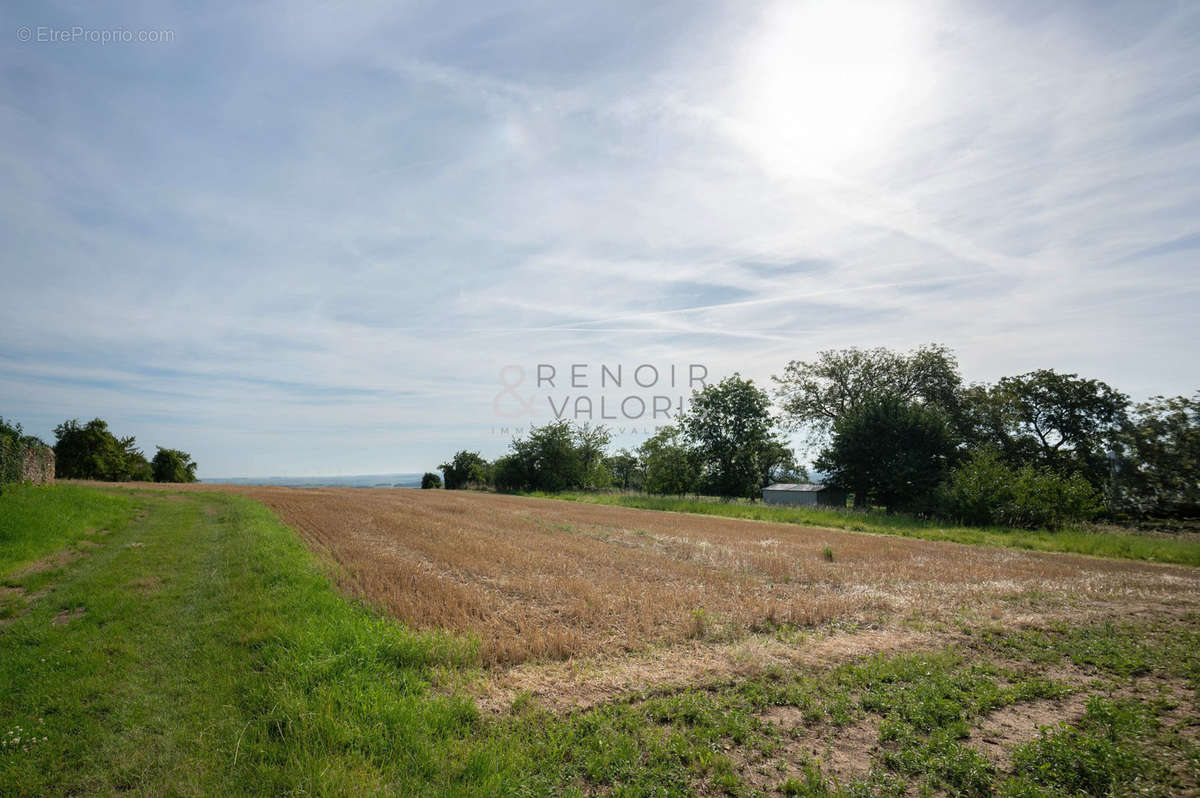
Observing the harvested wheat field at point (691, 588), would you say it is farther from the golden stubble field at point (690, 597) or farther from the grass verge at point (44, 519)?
the grass verge at point (44, 519)

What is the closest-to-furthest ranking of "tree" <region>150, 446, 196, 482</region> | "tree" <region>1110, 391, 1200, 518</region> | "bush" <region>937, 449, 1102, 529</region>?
"bush" <region>937, 449, 1102, 529</region> < "tree" <region>1110, 391, 1200, 518</region> < "tree" <region>150, 446, 196, 482</region>

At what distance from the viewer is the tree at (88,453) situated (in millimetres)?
53000

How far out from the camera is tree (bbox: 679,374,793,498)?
48531 mm

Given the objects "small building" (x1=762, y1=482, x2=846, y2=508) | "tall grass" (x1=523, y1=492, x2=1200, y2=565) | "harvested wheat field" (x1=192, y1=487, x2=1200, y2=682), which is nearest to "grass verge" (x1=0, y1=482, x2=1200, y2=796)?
"harvested wheat field" (x1=192, y1=487, x2=1200, y2=682)

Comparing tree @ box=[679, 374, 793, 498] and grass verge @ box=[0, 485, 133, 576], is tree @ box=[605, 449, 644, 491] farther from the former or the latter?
grass verge @ box=[0, 485, 133, 576]

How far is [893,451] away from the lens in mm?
36219

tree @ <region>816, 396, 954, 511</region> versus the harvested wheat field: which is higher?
tree @ <region>816, 396, 954, 511</region>

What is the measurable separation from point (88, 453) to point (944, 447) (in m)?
79.6

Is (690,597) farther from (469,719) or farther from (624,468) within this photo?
(624,468)

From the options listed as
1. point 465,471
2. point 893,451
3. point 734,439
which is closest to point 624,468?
point 465,471

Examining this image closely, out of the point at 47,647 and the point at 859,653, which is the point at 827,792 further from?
the point at 47,647

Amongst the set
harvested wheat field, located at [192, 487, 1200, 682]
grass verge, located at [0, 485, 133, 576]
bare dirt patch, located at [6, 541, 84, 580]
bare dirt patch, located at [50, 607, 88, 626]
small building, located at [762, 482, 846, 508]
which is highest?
grass verge, located at [0, 485, 133, 576]

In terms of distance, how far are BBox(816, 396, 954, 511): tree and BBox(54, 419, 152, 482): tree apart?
71.3 metres

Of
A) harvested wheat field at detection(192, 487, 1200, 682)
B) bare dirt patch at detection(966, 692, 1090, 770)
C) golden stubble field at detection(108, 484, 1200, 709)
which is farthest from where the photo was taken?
harvested wheat field at detection(192, 487, 1200, 682)
